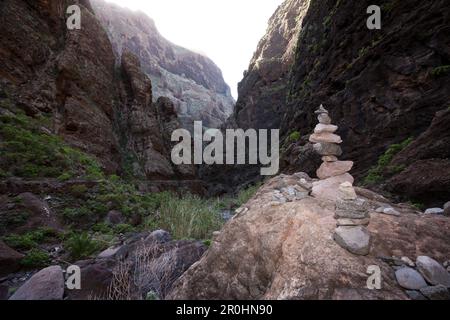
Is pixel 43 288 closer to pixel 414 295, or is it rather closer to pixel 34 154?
pixel 414 295

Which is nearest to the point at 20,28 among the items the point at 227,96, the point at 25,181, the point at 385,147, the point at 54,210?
the point at 25,181

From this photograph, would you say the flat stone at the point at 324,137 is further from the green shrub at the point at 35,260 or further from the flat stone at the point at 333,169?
the green shrub at the point at 35,260

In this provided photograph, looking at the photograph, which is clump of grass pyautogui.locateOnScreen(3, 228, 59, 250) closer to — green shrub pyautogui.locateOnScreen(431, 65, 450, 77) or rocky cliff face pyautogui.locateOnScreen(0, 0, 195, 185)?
rocky cliff face pyautogui.locateOnScreen(0, 0, 195, 185)

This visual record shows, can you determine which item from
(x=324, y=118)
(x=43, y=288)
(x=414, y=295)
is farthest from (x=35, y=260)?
(x=414, y=295)

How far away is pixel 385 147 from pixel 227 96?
321 ft

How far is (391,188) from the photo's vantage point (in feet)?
21.4

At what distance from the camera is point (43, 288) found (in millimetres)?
4102

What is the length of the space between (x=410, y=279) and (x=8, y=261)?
6.96m

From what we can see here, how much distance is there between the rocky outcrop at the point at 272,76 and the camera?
32.8 metres

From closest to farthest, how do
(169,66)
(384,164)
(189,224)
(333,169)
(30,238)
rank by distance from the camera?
(333,169)
(30,238)
(189,224)
(384,164)
(169,66)

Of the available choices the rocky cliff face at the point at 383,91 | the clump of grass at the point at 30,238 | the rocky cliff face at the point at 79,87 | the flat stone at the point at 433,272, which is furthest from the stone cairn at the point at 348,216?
the rocky cliff face at the point at 79,87

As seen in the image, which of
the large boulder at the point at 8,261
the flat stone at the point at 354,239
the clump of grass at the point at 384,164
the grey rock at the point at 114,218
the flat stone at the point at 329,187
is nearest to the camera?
the flat stone at the point at 354,239

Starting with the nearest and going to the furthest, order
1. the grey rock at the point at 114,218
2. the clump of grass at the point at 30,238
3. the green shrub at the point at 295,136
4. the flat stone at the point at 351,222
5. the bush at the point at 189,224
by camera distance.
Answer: the flat stone at the point at 351,222 < the clump of grass at the point at 30,238 < the bush at the point at 189,224 < the grey rock at the point at 114,218 < the green shrub at the point at 295,136

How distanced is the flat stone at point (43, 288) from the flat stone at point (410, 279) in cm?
466
